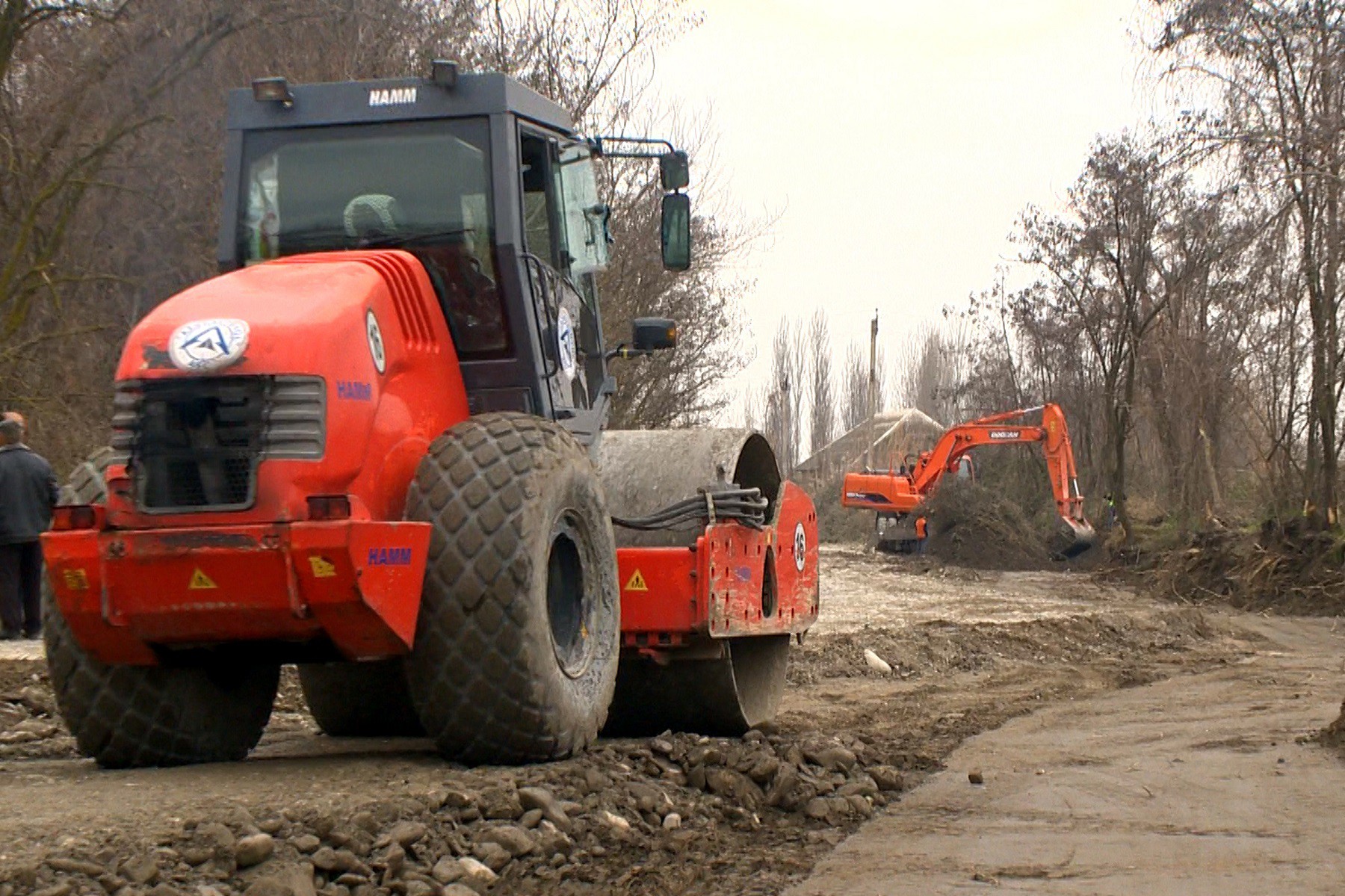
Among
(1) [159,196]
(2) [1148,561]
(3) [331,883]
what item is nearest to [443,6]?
(1) [159,196]

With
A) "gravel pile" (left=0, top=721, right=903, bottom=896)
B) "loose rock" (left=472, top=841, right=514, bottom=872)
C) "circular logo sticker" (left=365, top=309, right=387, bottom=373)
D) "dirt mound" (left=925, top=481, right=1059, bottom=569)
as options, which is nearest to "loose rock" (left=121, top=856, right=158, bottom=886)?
"gravel pile" (left=0, top=721, right=903, bottom=896)

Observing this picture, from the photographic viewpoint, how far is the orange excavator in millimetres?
30484

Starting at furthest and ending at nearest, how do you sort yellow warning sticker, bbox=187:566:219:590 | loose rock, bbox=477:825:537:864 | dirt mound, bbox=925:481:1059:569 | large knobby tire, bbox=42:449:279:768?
dirt mound, bbox=925:481:1059:569
large knobby tire, bbox=42:449:279:768
yellow warning sticker, bbox=187:566:219:590
loose rock, bbox=477:825:537:864

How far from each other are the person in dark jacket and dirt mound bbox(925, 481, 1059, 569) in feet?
65.4

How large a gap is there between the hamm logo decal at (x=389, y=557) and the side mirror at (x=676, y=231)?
2818 millimetres

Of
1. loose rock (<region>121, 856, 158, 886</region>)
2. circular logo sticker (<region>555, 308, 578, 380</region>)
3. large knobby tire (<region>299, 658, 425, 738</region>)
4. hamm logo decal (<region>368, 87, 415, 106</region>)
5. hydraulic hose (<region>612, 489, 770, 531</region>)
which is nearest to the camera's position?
loose rock (<region>121, 856, 158, 886</region>)

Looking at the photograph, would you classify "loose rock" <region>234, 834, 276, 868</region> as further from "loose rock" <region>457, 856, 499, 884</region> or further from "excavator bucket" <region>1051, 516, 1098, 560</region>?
"excavator bucket" <region>1051, 516, 1098, 560</region>

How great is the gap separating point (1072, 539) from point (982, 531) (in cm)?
160

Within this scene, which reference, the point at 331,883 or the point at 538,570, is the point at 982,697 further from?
the point at 331,883

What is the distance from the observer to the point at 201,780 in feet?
20.2

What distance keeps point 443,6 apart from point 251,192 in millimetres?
15519

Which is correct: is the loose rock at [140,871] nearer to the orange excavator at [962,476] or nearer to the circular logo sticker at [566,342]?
the circular logo sticker at [566,342]

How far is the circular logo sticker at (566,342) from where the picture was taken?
780 cm

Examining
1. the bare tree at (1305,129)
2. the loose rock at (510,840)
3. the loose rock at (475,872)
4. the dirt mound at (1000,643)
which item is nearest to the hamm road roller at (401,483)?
the loose rock at (510,840)
